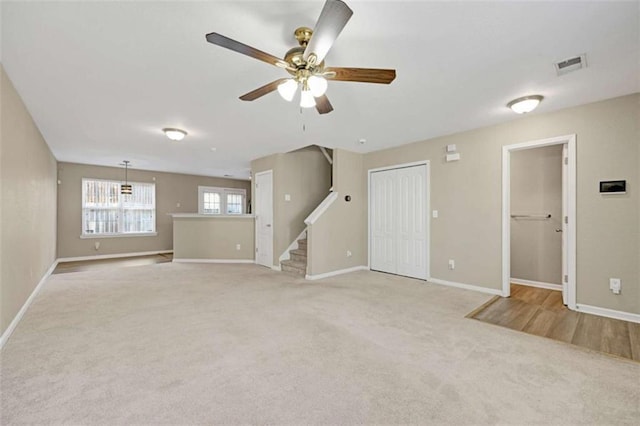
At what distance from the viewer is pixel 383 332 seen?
270cm

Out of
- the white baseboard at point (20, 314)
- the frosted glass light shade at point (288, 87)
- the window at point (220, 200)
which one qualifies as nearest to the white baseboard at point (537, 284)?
the frosted glass light shade at point (288, 87)

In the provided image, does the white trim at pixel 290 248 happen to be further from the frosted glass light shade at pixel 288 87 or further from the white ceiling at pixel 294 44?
the frosted glass light shade at pixel 288 87

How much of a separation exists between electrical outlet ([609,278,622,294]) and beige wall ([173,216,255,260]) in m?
6.05

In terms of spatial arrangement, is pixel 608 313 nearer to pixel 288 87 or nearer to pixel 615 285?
Answer: pixel 615 285

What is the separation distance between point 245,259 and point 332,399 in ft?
17.2

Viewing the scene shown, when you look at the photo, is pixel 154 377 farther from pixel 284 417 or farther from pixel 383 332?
pixel 383 332

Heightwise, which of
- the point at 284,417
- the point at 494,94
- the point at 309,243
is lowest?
the point at 284,417

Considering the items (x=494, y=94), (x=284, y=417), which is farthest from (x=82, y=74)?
(x=494, y=94)

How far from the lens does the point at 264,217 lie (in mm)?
6262

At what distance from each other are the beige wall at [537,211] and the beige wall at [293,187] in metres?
3.75

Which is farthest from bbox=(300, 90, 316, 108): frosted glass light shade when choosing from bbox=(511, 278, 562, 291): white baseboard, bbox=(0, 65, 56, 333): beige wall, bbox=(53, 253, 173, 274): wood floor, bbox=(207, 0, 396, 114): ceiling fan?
bbox=(53, 253, 173, 274): wood floor

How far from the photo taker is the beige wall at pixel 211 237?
6656mm

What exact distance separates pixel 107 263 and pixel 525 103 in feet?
27.9

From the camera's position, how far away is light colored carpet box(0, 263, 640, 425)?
5.32ft
